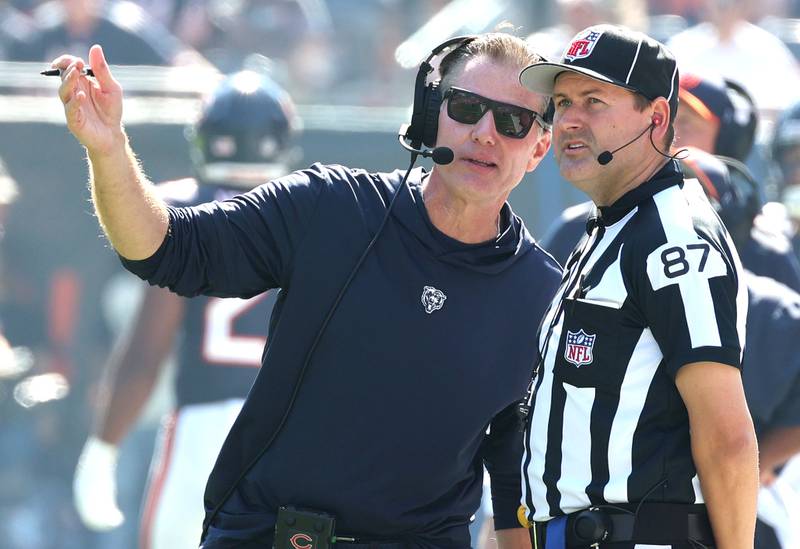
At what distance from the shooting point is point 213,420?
20.9ft

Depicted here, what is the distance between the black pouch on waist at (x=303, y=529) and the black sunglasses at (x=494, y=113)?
99 centimetres

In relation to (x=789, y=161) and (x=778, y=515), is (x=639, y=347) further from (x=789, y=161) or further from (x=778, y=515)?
(x=789, y=161)

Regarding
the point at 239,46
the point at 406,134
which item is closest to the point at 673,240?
the point at 406,134

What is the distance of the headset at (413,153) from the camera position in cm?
315

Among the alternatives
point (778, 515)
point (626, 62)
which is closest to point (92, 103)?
point (626, 62)

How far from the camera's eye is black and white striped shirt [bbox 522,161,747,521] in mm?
2680

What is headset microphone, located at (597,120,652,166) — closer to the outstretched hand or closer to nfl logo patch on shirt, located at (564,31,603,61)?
nfl logo patch on shirt, located at (564,31,603,61)

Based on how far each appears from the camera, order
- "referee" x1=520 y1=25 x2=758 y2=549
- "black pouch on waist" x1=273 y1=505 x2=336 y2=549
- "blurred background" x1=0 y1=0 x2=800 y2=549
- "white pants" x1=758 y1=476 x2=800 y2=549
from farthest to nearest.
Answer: "blurred background" x1=0 y1=0 x2=800 y2=549 < "white pants" x1=758 y1=476 x2=800 y2=549 < "black pouch on waist" x1=273 y1=505 x2=336 y2=549 < "referee" x1=520 y1=25 x2=758 y2=549

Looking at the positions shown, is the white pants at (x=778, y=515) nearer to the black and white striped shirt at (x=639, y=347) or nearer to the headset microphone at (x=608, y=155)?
the black and white striped shirt at (x=639, y=347)

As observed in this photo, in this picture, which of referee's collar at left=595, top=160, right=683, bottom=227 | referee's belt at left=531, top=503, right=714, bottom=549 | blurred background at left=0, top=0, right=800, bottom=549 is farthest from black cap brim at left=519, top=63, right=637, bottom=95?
blurred background at left=0, top=0, right=800, bottom=549

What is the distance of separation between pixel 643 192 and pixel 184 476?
3.95m

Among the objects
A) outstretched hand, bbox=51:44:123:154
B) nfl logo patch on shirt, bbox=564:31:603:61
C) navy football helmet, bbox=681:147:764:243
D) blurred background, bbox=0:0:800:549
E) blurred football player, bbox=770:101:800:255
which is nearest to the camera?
outstretched hand, bbox=51:44:123:154

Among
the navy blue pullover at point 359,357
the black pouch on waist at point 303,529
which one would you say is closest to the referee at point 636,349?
the navy blue pullover at point 359,357

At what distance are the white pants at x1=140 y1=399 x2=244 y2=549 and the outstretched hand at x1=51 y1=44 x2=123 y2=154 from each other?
3623 millimetres
